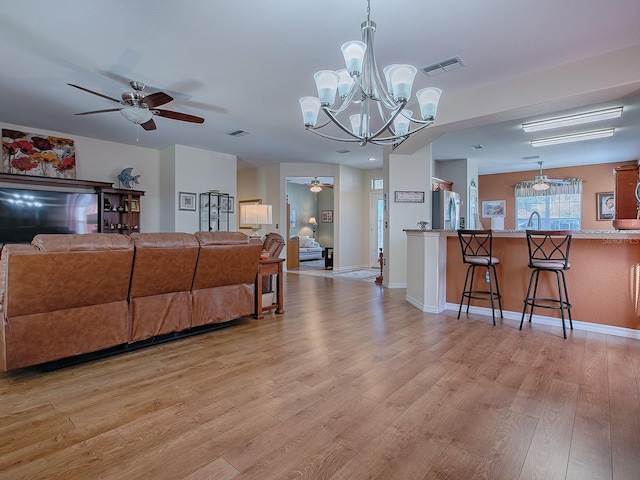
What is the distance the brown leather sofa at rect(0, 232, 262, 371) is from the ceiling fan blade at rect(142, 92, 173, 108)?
1455 millimetres

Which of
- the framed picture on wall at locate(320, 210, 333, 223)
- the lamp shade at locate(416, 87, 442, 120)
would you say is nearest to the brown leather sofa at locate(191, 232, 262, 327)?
the lamp shade at locate(416, 87, 442, 120)

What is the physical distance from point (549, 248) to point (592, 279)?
48 cm

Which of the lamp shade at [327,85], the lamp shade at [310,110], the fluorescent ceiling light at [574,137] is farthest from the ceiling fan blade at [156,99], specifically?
the fluorescent ceiling light at [574,137]

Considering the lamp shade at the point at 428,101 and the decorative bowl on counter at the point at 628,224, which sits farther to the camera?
the decorative bowl on counter at the point at 628,224

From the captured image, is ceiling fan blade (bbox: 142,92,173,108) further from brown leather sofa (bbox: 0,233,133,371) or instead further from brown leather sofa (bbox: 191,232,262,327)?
brown leather sofa (bbox: 0,233,133,371)

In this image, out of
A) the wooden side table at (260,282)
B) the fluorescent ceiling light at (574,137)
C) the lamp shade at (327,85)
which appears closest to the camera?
the lamp shade at (327,85)

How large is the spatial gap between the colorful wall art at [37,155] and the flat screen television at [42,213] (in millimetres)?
330

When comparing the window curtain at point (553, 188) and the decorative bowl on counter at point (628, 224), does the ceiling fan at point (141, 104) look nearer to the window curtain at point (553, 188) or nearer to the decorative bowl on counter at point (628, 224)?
the decorative bowl on counter at point (628, 224)

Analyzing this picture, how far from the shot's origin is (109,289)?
102 inches

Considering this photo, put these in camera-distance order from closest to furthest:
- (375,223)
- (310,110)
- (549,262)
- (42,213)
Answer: (310,110)
(549,262)
(42,213)
(375,223)

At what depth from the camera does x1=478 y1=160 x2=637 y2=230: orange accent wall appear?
7.86 meters

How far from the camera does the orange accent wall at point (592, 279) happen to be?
3232 millimetres

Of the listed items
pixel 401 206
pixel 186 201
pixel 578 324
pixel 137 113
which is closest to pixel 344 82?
pixel 137 113

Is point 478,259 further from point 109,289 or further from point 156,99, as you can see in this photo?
point 156,99
